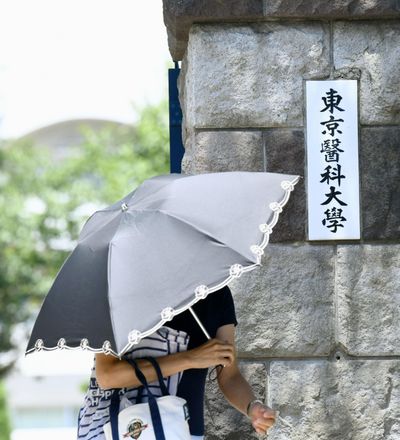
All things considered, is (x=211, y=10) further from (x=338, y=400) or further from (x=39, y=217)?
(x=39, y=217)

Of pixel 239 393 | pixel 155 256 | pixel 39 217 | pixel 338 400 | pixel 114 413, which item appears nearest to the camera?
pixel 155 256

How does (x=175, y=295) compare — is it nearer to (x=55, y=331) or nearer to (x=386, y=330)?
(x=55, y=331)

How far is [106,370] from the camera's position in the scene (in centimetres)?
305

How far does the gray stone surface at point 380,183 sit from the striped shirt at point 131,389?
106 centimetres

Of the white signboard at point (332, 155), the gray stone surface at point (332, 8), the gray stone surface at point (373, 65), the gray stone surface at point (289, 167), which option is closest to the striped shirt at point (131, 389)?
the gray stone surface at point (289, 167)

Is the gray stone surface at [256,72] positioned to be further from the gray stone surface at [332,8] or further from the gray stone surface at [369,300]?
the gray stone surface at [369,300]

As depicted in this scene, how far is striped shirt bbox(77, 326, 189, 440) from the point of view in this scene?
122 inches

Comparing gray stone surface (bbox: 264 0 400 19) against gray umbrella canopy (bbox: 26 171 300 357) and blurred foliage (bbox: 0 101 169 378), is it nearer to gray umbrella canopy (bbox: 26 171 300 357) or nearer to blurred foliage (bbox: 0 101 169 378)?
gray umbrella canopy (bbox: 26 171 300 357)

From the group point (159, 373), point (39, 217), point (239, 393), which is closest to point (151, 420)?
point (159, 373)

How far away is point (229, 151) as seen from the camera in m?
3.95

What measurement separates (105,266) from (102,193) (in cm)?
1348

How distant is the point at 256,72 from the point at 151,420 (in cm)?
154

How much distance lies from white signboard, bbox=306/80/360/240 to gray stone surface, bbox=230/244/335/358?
0.60 ft

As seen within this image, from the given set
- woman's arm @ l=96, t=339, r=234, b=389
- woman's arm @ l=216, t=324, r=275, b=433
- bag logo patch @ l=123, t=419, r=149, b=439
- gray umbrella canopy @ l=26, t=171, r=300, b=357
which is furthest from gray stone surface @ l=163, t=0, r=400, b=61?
bag logo patch @ l=123, t=419, r=149, b=439
